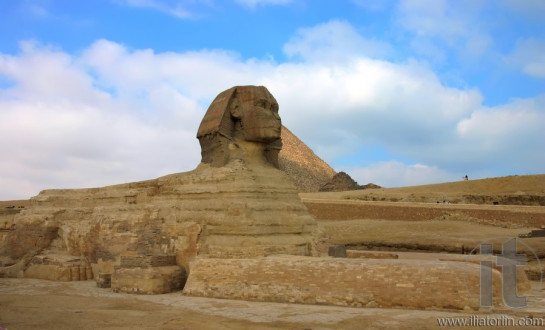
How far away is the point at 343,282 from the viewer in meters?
7.09

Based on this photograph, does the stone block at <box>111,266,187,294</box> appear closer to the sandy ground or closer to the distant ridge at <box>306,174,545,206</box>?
the sandy ground

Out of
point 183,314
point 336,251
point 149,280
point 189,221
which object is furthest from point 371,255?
point 183,314

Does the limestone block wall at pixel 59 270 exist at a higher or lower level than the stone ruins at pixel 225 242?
lower

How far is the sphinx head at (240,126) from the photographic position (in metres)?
10.0

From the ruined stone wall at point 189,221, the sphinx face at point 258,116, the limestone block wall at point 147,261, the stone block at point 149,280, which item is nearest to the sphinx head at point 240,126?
the sphinx face at point 258,116

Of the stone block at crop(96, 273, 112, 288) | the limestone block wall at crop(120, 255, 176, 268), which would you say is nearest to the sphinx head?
the limestone block wall at crop(120, 255, 176, 268)

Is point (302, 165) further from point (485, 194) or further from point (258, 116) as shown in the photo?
point (258, 116)

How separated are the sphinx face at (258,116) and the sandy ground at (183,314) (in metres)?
3.72

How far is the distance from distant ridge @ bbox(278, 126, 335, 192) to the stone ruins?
2351 cm

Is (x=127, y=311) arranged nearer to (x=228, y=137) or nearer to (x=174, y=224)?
(x=174, y=224)

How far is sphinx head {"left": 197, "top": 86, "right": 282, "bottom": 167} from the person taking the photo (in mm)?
10047

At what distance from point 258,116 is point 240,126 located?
0.60 metres

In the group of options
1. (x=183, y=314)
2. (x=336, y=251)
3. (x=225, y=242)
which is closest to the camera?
(x=183, y=314)

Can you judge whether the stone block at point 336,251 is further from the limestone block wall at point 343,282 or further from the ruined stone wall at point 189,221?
the limestone block wall at point 343,282
